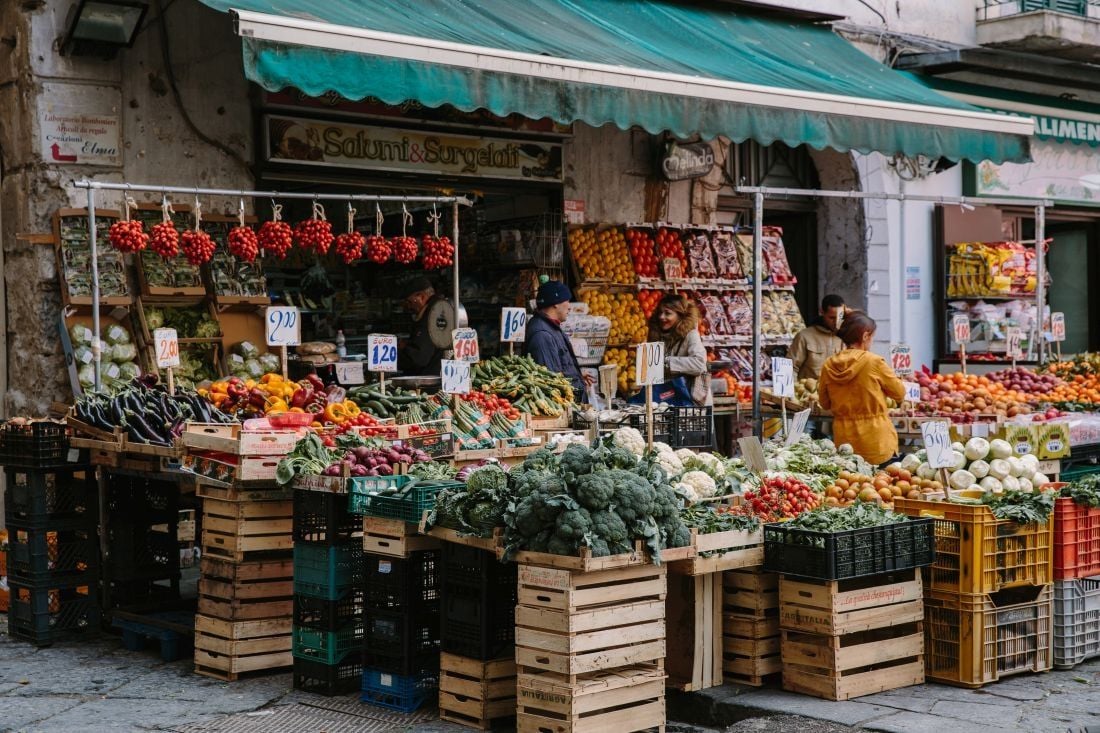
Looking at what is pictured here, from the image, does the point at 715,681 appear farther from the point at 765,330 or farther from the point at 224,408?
the point at 765,330

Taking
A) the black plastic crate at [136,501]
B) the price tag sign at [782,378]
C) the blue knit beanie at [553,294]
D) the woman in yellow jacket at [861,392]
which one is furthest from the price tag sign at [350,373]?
the woman in yellow jacket at [861,392]

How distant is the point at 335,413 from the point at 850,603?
3.40 meters

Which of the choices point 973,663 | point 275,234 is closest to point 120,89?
point 275,234

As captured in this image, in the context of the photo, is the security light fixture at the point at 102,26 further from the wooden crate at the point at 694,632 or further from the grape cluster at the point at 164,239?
the wooden crate at the point at 694,632

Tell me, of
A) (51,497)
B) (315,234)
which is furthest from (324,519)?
(315,234)

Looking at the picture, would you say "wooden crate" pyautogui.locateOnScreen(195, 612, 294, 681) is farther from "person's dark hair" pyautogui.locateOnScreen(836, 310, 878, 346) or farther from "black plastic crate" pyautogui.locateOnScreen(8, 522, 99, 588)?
"person's dark hair" pyautogui.locateOnScreen(836, 310, 878, 346)

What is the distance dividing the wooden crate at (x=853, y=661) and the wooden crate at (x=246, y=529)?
2.74 m

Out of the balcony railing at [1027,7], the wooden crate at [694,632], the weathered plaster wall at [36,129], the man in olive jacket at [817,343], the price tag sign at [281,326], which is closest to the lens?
the wooden crate at [694,632]

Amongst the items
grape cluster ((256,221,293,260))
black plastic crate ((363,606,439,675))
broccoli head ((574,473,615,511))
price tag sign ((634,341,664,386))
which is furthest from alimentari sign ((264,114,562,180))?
broccoli head ((574,473,615,511))

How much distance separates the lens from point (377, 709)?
21.5ft

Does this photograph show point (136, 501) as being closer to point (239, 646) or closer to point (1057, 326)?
point (239, 646)

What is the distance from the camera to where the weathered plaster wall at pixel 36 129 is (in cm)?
957

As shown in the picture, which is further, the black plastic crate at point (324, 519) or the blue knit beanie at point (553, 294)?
the blue knit beanie at point (553, 294)

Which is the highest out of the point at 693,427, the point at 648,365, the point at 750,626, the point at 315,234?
the point at 315,234
